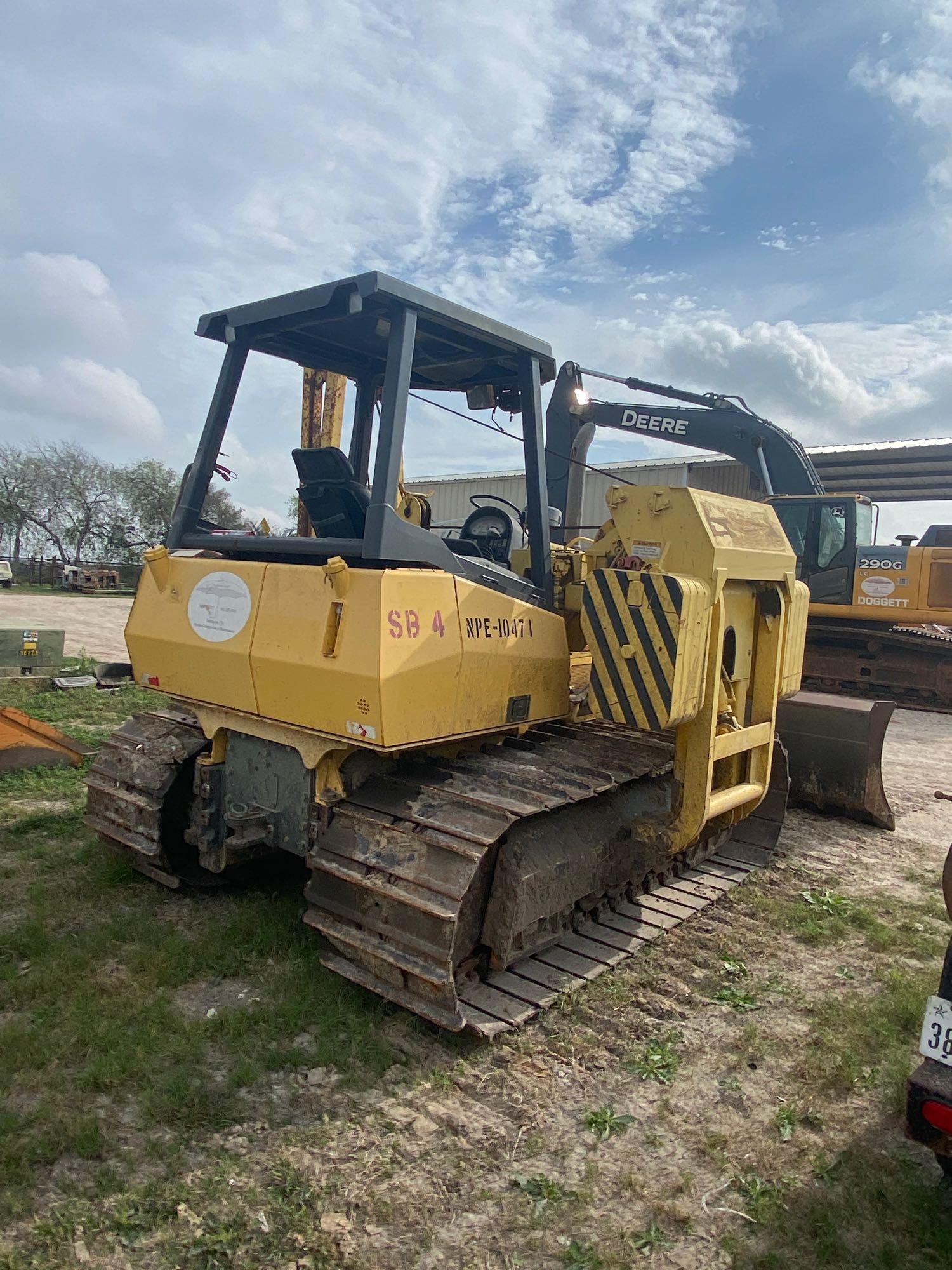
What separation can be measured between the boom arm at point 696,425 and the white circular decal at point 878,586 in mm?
1756

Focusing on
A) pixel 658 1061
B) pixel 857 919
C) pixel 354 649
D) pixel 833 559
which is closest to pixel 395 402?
pixel 354 649

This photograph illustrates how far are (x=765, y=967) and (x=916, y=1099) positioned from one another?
1.77 m

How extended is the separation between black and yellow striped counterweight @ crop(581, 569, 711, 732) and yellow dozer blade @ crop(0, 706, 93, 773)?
183 inches

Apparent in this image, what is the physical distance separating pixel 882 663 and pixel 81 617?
17.1 m

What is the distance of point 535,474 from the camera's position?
4.30 meters

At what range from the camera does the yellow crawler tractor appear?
340 centimetres

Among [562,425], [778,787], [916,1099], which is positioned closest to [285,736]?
[916,1099]

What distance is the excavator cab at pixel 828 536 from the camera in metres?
12.7

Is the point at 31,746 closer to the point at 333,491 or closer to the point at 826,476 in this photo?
the point at 333,491

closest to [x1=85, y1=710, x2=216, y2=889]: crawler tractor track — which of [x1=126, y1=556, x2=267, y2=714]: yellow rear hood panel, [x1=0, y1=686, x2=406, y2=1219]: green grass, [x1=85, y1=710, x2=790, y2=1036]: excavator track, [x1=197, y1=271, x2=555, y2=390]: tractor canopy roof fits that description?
[x1=85, y1=710, x2=790, y2=1036]: excavator track

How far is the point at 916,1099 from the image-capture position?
2.38 m

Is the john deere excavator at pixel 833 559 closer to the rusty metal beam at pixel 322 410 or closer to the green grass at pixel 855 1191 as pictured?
the rusty metal beam at pixel 322 410

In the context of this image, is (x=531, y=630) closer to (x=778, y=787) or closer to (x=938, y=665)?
(x=778, y=787)

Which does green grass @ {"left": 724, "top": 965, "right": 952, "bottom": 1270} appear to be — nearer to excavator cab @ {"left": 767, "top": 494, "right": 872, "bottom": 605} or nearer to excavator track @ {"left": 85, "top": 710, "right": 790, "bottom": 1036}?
excavator track @ {"left": 85, "top": 710, "right": 790, "bottom": 1036}
